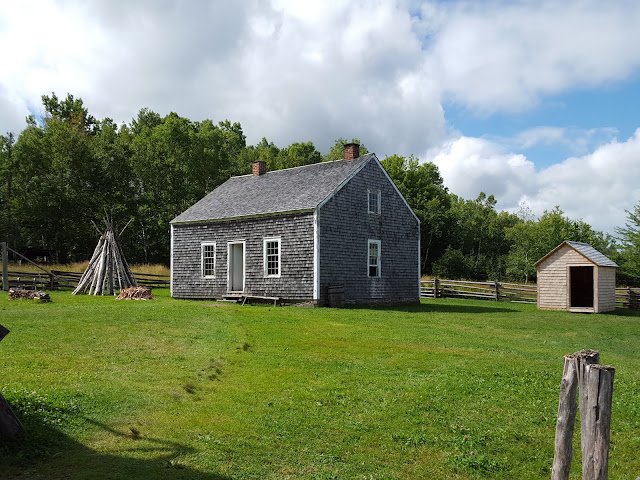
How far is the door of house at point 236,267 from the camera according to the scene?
27.7m

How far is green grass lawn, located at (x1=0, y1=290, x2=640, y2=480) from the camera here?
6.02m

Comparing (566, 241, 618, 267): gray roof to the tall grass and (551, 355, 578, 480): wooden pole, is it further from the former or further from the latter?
the tall grass

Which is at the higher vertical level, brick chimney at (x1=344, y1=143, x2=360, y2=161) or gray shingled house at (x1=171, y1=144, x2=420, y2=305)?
brick chimney at (x1=344, y1=143, x2=360, y2=161)

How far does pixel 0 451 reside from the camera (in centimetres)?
597

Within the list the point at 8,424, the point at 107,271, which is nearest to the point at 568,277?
the point at 107,271

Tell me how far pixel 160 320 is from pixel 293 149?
56.6 metres

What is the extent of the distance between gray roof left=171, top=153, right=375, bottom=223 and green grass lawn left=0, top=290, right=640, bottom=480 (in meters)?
11.0

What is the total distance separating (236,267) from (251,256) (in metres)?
1.70

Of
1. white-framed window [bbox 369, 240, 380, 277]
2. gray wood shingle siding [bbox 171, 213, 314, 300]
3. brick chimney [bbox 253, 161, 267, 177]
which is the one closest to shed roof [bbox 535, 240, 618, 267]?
white-framed window [bbox 369, 240, 380, 277]

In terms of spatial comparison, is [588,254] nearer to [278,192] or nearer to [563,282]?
[563,282]

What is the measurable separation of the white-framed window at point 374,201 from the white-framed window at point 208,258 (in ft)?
26.3

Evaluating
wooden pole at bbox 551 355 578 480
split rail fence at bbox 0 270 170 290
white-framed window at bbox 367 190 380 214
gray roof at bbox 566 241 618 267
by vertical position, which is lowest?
wooden pole at bbox 551 355 578 480

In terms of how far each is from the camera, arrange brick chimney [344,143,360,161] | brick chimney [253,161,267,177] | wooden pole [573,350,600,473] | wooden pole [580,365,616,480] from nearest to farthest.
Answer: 1. wooden pole [580,365,616,480]
2. wooden pole [573,350,600,473]
3. brick chimney [344,143,360,161]
4. brick chimney [253,161,267,177]

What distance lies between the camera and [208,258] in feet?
94.5
